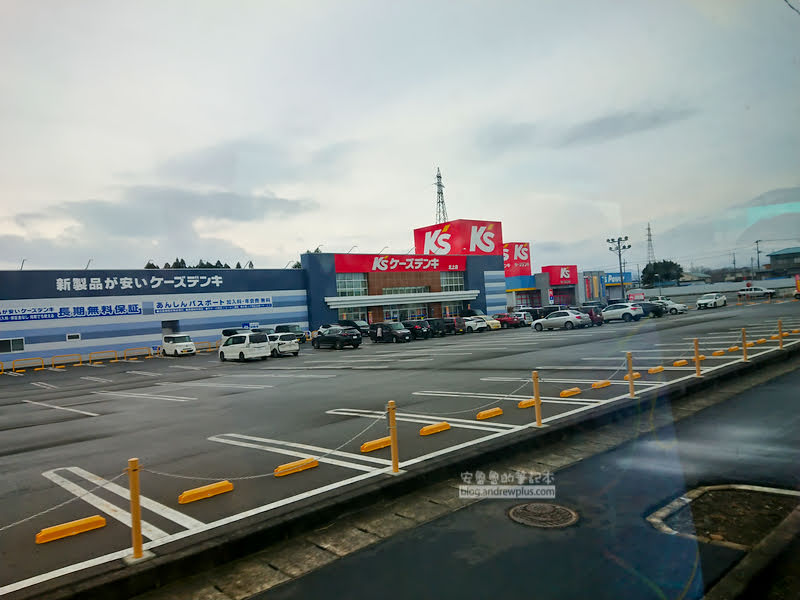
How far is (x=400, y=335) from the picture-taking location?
36.2 metres

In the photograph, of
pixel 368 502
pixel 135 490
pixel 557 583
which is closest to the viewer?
pixel 557 583

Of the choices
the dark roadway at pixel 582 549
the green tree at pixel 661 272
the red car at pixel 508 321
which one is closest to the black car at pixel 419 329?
the red car at pixel 508 321

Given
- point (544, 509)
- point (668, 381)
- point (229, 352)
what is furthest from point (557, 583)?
point (229, 352)

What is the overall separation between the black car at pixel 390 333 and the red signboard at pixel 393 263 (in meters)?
12.0

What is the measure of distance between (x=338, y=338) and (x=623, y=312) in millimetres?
22814

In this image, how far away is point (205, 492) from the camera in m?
6.15

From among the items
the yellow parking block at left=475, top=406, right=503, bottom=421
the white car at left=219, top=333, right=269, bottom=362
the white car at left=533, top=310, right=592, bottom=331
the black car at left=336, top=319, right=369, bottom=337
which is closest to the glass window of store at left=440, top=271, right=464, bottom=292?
the black car at left=336, top=319, right=369, bottom=337

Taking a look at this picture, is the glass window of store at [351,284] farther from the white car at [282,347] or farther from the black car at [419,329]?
the white car at [282,347]

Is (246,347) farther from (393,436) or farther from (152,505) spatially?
(393,436)

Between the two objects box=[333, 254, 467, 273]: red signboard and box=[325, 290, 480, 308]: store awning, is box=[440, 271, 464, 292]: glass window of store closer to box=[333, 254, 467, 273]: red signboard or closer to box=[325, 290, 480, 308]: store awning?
box=[333, 254, 467, 273]: red signboard

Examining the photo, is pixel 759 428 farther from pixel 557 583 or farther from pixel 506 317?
pixel 506 317

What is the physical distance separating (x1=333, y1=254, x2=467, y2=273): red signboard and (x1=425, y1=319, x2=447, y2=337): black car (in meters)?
12.2

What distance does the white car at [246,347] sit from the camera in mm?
28953

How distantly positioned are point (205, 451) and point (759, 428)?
9067 millimetres
